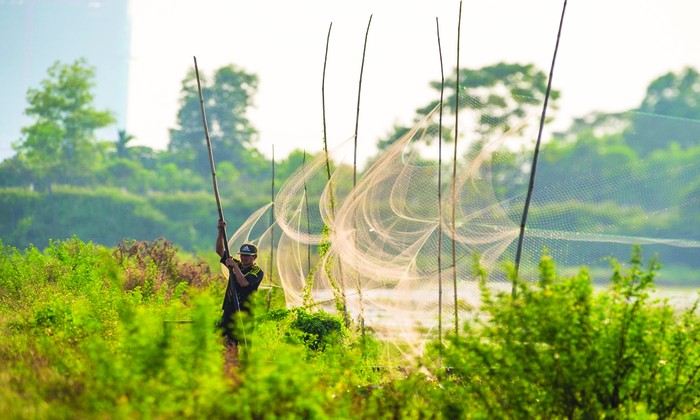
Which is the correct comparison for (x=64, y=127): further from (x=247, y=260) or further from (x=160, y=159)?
(x=247, y=260)

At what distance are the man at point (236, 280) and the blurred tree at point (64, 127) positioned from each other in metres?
42.2

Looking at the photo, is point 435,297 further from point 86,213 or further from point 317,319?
point 86,213

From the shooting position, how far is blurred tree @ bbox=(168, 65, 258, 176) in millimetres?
61062

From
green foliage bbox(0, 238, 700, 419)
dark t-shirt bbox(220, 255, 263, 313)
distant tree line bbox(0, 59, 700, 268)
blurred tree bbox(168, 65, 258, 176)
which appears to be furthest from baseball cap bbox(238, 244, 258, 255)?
blurred tree bbox(168, 65, 258, 176)

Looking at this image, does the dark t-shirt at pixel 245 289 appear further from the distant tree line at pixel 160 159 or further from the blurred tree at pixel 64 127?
the blurred tree at pixel 64 127

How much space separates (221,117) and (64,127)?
1303cm

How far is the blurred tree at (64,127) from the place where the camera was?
162 feet

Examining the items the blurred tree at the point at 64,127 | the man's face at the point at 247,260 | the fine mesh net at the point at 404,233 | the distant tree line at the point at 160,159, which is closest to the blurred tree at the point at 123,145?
the distant tree line at the point at 160,159

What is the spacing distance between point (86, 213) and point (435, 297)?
38475mm

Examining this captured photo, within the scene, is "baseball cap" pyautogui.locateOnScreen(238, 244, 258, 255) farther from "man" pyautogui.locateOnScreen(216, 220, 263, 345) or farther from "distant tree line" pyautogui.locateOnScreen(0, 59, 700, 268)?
"distant tree line" pyautogui.locateOnScreen(0, 59, 700, 268)

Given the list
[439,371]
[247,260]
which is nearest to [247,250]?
[247,260]

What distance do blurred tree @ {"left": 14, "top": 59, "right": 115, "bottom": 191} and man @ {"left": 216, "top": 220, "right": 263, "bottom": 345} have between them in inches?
1660

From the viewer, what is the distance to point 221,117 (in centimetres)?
6247

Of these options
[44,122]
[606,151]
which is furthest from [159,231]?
[606,151]
